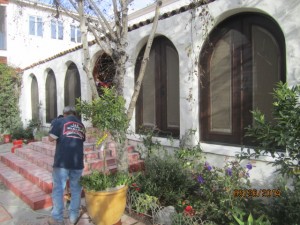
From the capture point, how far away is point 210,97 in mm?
6000


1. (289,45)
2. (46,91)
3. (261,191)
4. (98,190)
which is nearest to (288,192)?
(261,191)

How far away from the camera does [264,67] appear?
17.0 feet

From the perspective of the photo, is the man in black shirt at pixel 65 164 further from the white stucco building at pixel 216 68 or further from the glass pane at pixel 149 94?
the glass pane at pixel 149 94

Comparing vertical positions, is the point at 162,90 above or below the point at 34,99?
below

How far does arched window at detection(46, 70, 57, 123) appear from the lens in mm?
12512

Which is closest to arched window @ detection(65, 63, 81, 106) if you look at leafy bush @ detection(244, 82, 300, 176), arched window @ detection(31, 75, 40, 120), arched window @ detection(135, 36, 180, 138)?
arched window @ detection(31, 75, 40, 120)

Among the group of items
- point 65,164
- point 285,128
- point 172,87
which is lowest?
point 65,164

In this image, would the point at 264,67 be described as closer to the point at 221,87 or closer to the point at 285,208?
the point at 221,87

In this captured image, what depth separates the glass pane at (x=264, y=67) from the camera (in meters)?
5.06

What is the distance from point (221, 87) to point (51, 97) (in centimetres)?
906

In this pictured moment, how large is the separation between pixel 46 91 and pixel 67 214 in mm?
8902

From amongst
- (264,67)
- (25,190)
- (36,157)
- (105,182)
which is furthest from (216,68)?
(36,157)
